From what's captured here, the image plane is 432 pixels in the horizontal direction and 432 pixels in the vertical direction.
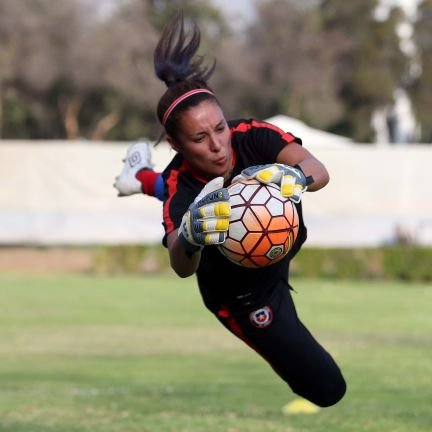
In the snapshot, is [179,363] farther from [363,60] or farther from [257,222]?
[363,60]

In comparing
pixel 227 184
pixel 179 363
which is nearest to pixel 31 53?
pixel 179 363

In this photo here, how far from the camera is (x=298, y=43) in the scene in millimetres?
57844

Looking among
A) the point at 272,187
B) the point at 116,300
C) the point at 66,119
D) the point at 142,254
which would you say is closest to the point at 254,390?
the point at 272,187

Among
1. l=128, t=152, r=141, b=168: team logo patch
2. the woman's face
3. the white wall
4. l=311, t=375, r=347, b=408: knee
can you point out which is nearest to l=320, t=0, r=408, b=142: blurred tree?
the white wall

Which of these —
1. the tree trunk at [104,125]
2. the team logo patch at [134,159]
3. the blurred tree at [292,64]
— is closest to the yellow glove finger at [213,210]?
the team logo patch at [134,159]

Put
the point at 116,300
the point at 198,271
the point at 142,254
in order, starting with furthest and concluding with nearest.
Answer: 1. the point at 142,254
2. the point at 116,300
3. the point at 198,271

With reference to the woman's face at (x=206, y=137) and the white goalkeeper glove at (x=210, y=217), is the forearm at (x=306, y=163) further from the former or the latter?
the white goalkeeper glove at (x=210, y=217)

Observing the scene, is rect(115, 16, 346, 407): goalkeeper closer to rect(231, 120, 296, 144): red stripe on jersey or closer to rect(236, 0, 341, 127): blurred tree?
rect(231, 120, 296, 144): red stripe on jersey

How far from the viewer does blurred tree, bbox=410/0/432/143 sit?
196 feet

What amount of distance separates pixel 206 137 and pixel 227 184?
0.31 m

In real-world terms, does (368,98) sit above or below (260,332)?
below

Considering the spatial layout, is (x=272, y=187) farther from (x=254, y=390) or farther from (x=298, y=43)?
(x=298, y=43)

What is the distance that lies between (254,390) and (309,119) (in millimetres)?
44763

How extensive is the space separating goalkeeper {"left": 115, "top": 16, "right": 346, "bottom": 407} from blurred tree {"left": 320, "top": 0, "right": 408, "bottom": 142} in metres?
51.8
